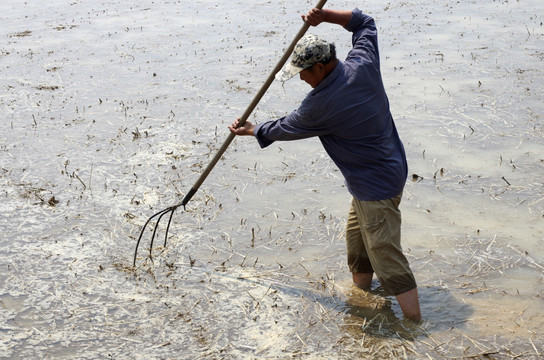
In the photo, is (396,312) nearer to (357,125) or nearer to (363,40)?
(357,125)

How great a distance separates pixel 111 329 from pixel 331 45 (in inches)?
99.3

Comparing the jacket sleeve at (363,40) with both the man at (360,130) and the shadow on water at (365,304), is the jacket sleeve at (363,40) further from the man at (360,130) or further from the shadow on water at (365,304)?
the shadow on water at (365,304)

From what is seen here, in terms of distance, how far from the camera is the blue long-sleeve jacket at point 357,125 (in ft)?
12.9

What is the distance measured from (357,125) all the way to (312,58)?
51 cm

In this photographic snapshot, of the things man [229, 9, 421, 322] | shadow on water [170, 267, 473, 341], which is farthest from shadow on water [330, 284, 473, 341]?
man [229, 9, 421, 322]

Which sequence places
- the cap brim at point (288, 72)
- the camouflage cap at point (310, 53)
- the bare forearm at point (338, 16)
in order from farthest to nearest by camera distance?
the bare forearm at point (338, 16) → the cap brim at point (288, 72) → the camouflage cap at point (310, 53)

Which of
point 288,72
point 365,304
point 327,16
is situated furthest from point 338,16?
point 365,304

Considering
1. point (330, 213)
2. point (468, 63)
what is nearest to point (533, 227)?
point (330, 213)

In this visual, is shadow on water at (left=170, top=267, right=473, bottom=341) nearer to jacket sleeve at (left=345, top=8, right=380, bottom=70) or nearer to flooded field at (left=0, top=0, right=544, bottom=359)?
flooded field at (left=0, top=0, right=544, bottom=359)

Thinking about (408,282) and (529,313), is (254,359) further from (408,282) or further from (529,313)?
(529,313)

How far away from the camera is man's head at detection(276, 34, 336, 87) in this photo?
3826 mm

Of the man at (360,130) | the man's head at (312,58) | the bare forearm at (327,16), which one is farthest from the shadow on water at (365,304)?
the bare forearm at (327,16)

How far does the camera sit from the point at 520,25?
11.6 metres

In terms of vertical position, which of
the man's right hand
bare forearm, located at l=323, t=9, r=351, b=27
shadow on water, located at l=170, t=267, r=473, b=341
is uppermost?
bare forearm, located at l=323, t=9, r=351, b=27
